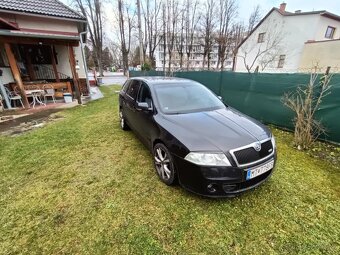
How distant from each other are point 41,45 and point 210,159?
38.2 feet

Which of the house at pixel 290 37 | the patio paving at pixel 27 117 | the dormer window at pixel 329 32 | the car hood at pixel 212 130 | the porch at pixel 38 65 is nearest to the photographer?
the car hood at pixel 212 130

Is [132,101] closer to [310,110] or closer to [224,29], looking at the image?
[310,110]

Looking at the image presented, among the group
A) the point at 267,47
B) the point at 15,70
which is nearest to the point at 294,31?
the point at 267,47

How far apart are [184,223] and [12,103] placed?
9.53 m

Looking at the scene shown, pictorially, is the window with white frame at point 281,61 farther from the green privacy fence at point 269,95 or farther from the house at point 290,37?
the green privacy fence at point 269,95

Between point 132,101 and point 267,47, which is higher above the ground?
point 267,47

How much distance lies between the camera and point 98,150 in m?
4.05

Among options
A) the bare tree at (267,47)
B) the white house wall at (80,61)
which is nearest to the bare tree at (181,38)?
the bare tree at (267,47)

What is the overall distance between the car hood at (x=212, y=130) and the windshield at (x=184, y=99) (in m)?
0.20

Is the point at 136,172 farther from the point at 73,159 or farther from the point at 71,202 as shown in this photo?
the point at 73,159

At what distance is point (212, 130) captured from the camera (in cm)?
247

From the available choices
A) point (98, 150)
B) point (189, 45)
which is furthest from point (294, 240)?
point (189, 45)

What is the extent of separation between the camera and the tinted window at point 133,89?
13.4 ft

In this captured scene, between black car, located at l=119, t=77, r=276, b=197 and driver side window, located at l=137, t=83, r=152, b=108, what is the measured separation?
0.03 m
